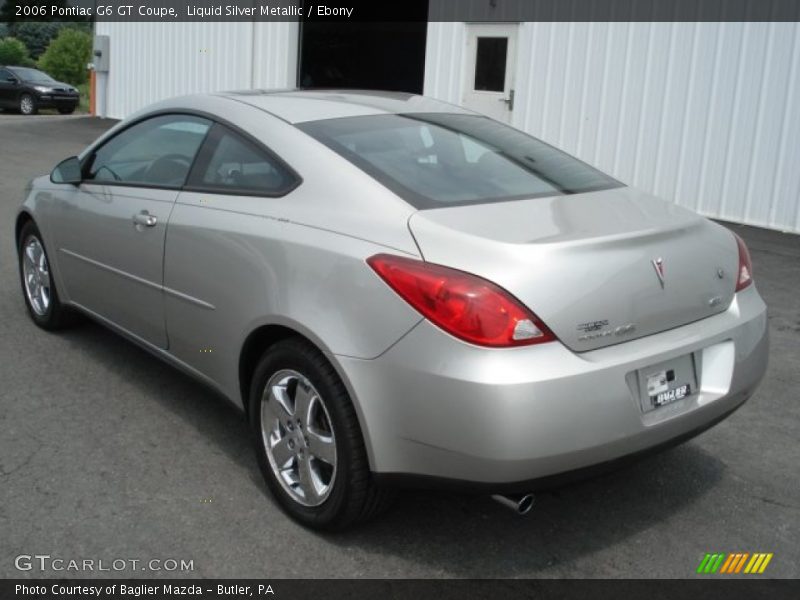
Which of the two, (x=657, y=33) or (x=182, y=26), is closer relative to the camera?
→ (x=657, y=33)

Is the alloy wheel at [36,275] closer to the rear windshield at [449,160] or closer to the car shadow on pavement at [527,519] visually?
the car shadow on pavement at [527,519]

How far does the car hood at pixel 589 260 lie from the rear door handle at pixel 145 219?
153cm

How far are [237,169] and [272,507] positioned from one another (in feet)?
4.60

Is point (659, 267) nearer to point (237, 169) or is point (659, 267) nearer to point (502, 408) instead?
point (502, 408)

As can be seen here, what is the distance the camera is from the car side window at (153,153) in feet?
12.9

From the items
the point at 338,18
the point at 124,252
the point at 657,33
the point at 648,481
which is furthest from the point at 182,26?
the point at 648,481

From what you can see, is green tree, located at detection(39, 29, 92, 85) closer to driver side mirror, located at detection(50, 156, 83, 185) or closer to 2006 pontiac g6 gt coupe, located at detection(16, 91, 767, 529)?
driver side mirror, located at detection(50, 156, 83, 185)

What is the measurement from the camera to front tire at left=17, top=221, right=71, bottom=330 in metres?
5.09

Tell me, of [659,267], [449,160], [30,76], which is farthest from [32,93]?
[659,267]

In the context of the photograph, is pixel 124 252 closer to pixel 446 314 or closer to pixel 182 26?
pixel 446 314

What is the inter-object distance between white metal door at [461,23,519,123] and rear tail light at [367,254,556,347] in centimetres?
884

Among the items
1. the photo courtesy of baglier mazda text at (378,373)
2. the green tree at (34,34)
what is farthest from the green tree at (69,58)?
the photo courtesy of baglier mazda text at (378,373)

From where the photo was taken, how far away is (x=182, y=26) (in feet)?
54.6
